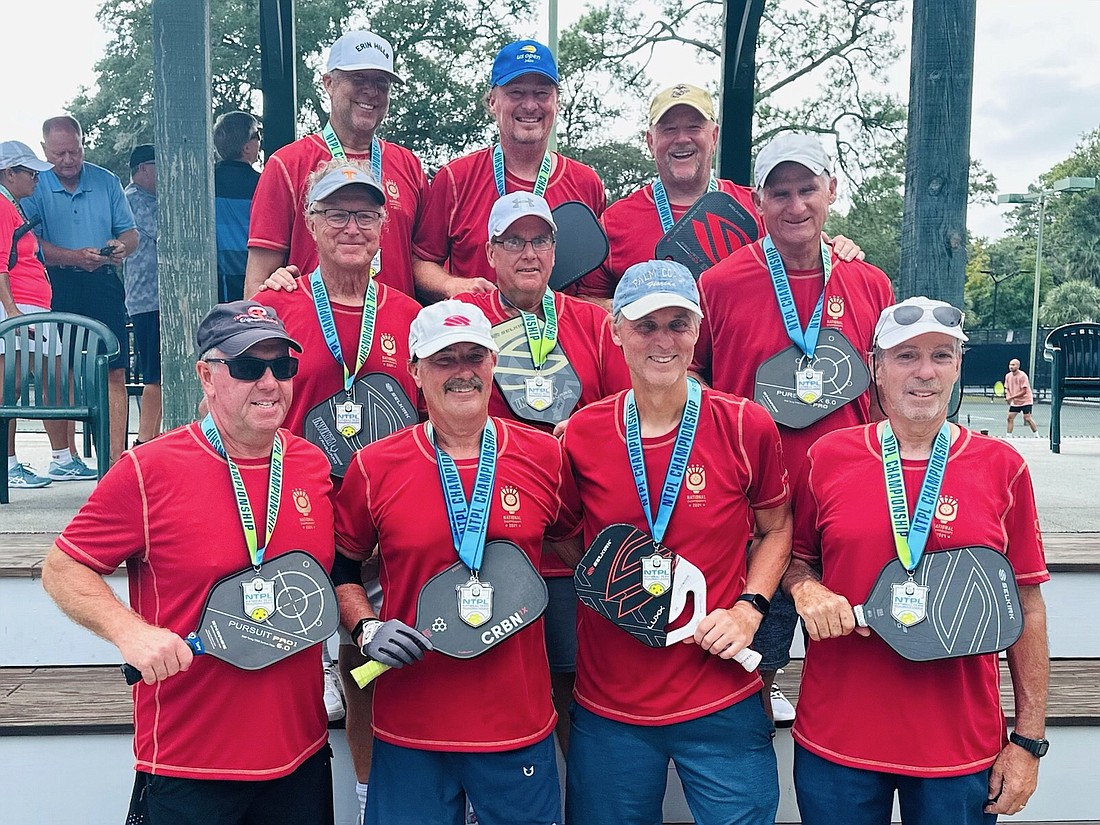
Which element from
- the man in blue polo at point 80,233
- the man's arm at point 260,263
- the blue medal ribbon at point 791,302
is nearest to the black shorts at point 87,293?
the man in blue polo at point 80,233

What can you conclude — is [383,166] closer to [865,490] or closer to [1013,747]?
[865,490]

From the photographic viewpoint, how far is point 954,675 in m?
2.36

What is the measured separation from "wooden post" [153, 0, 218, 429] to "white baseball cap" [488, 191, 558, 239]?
154 cm

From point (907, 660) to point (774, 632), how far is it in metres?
0.70

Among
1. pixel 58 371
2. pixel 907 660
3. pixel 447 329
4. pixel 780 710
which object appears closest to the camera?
pixel 907 660

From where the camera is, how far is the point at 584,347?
3.04 metres

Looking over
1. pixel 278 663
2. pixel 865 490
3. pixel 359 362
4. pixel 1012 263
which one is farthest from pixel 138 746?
pixel 1012 263

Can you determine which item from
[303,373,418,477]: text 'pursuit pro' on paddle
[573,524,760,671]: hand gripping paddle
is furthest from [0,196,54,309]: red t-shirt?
→ [573,524,760,671]: hand gripping paddle

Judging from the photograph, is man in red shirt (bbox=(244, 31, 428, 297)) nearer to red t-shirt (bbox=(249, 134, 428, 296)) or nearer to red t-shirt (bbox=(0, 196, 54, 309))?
red t-shirt (bbox=(249, 134, 428, 296))

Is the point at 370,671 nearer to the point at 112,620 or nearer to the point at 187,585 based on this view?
the point at 187,585

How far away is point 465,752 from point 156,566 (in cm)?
91

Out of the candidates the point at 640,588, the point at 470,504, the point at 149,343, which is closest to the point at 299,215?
the point at 470,504

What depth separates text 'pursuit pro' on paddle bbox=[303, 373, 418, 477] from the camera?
9.27 feet

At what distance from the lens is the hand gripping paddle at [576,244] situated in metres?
3.34
